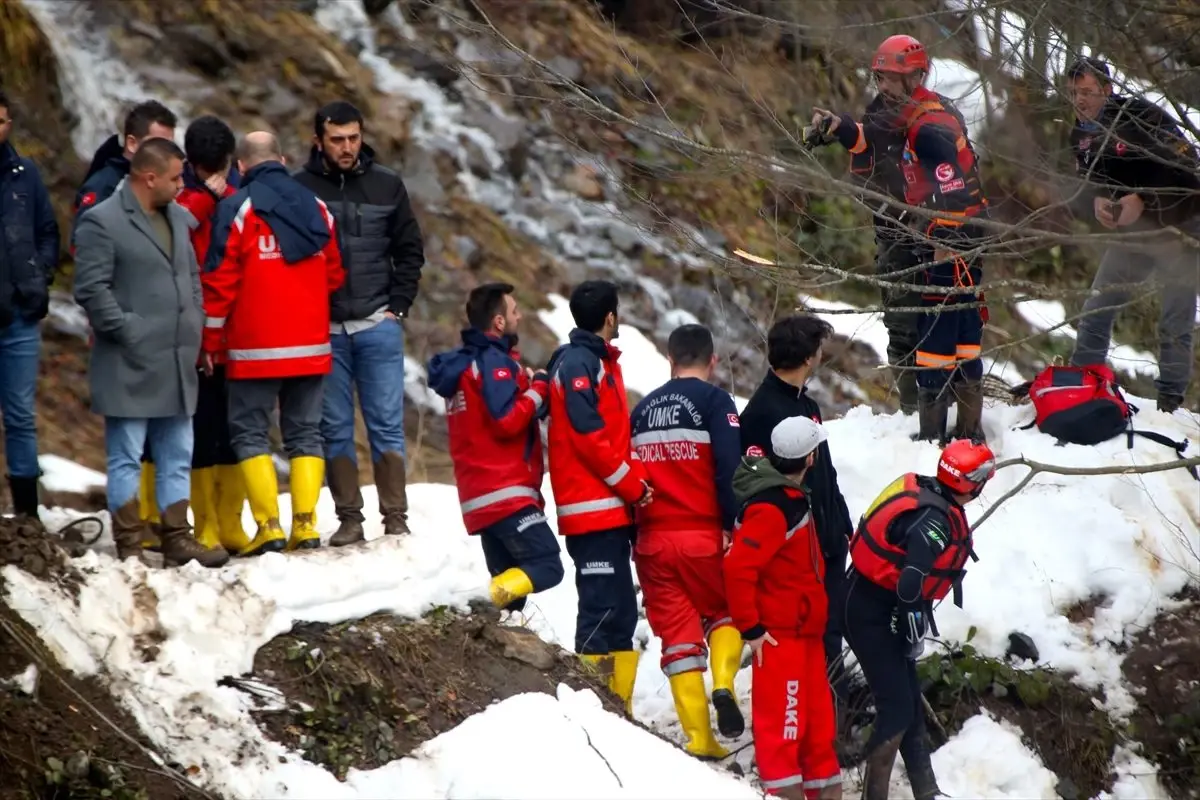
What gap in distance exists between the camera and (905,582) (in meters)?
6.61

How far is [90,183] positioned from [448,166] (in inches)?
296

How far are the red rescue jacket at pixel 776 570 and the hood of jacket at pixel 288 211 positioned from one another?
246cm

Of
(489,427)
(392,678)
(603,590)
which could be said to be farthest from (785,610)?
(392,678)

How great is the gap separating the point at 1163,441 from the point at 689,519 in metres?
3.34

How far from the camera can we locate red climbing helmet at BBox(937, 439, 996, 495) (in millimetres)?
6719

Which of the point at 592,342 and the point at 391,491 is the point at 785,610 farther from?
the point at 391,491

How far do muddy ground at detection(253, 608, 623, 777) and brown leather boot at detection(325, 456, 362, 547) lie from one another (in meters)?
1.03

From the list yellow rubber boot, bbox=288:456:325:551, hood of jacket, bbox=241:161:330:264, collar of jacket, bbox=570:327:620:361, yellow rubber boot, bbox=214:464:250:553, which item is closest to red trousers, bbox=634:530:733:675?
collar of jacket, bbox=570:327:620:361

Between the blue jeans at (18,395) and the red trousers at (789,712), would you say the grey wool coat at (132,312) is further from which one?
the red trousers at (789,712)

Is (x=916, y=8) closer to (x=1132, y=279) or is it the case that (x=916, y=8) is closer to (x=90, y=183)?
(x=1132, y=279)

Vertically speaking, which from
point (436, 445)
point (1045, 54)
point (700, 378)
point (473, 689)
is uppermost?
point (1045, 54)

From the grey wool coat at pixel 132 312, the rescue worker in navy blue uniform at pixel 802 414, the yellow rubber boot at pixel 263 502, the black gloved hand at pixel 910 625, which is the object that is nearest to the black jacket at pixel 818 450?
the rescue worker in navy blue uniform at pixel 802 414

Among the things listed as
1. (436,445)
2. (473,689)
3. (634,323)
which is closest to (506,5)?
(634,323)

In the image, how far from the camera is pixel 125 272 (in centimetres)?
679
